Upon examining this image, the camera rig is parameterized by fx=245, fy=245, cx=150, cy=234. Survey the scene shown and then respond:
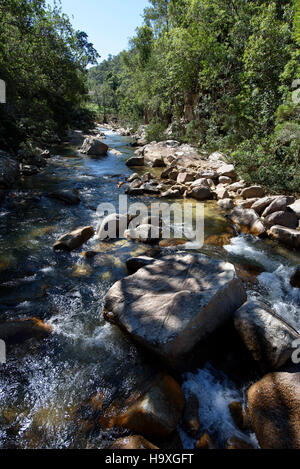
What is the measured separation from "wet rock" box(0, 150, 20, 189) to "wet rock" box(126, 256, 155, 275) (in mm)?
6710

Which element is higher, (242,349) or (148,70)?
(148,70)

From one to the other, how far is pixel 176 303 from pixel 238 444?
1.37m

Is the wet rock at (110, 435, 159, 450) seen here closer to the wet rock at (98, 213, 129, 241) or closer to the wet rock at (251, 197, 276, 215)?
the wet rock at (98, 213, 129, 241)

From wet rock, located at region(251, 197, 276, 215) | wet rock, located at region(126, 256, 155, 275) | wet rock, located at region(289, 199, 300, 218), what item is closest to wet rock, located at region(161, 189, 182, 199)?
wet rock, located at region(251, 197, 276, 215)

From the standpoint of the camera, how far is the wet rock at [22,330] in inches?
126

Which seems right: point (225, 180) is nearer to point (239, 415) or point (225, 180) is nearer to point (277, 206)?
point (277, 206)

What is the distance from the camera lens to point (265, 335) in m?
2.66

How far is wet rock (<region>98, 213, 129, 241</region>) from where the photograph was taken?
6.07m

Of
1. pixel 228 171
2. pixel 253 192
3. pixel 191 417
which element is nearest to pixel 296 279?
pixel 191 417

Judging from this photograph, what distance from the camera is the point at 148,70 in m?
22.6

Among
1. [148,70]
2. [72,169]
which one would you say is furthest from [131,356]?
[148,70]

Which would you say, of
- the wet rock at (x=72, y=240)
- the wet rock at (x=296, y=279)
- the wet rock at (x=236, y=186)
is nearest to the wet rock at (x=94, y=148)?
the wet rock at (x=236, y=186)
